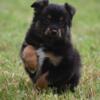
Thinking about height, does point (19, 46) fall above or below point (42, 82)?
below

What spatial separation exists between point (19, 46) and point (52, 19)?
4.84m

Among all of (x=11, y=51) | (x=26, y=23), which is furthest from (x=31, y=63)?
(x=26, y=23)

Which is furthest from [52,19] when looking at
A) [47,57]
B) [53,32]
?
[47,57]

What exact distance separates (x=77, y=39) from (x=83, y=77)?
5.63 m

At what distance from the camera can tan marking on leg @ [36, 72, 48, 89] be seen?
9641 millimetres

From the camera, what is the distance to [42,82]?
9656 mm

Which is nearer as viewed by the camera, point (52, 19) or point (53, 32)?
point (53, 32)

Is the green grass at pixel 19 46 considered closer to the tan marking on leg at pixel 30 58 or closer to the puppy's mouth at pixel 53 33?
the tan marking on leg at pixel 30 58

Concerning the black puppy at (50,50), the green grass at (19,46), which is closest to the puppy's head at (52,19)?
the black puppy at (50,50)

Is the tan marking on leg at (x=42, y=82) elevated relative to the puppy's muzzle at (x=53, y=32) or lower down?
lower down

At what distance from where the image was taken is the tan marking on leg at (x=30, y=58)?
9547mm

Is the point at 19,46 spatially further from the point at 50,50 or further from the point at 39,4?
the point at 50,50

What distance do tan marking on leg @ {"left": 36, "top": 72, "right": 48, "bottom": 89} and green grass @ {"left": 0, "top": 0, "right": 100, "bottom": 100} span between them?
12 cm

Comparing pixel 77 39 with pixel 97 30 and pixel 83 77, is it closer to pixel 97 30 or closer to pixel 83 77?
pixel 97 30
